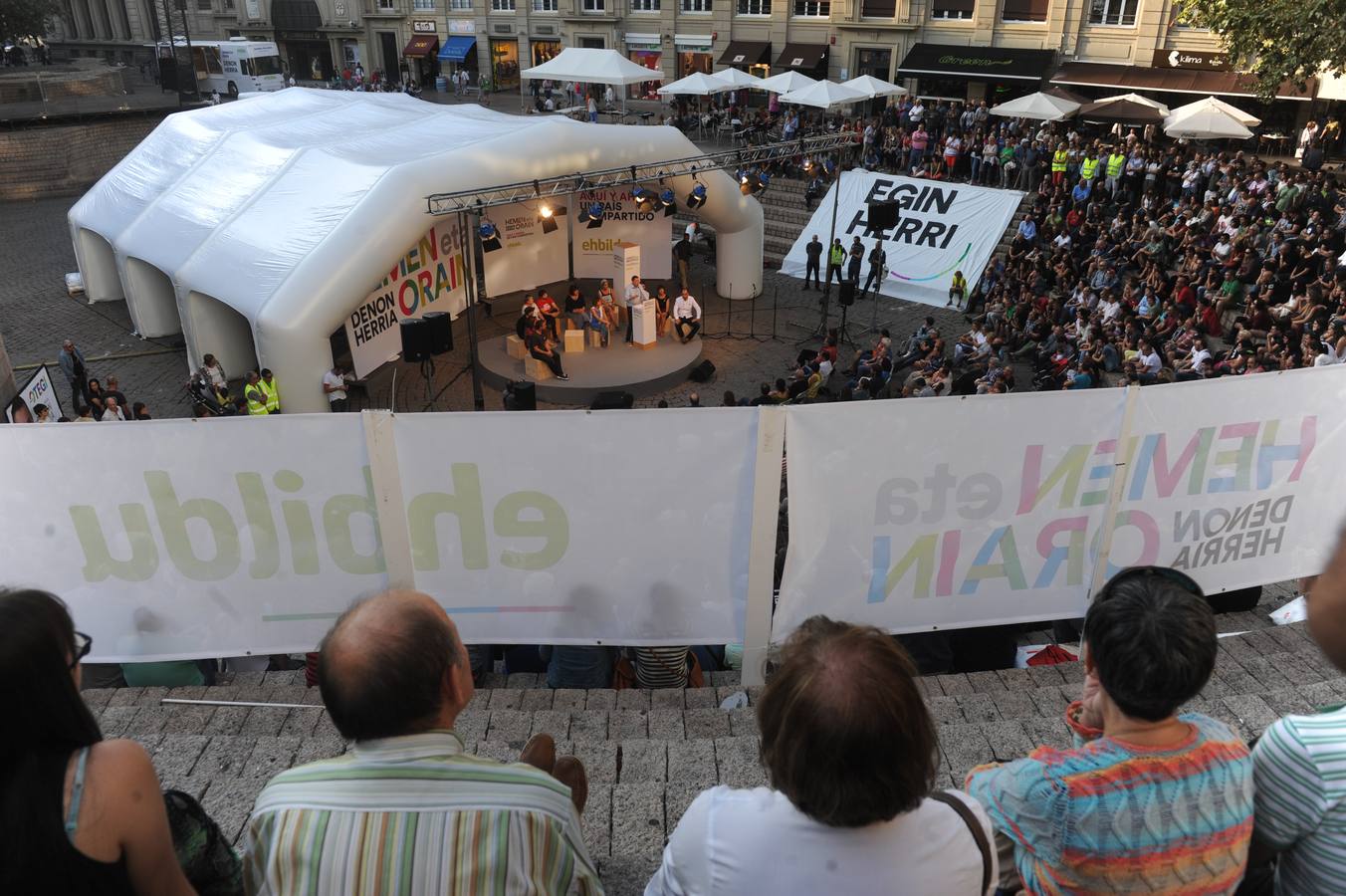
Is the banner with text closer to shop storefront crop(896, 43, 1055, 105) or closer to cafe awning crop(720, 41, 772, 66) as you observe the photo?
shop storefront crop(896, 43, 1055, 105)

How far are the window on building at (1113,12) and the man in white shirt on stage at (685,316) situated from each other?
820 inches

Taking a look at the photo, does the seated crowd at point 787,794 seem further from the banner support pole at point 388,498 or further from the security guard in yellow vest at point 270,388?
the security guard in yellow vest at point 270,388

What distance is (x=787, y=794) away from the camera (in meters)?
1.72

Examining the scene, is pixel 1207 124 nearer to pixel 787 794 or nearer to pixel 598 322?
pixel 598 322

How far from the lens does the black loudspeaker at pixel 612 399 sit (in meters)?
13.0

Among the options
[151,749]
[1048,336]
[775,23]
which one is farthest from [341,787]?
[775,23]

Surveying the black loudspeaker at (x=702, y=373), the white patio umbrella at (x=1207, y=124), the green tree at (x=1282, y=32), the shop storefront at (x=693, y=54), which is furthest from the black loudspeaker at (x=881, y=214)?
the shop storefront at (x=693, y=54)

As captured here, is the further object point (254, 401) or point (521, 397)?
point (521, 397)

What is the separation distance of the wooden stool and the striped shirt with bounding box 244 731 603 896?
43.0ft

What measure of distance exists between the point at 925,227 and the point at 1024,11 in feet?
51.7

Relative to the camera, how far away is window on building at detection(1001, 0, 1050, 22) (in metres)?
29.5

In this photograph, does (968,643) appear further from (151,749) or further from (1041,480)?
(151,749)

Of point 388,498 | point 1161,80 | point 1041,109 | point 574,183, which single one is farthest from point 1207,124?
point 388,498

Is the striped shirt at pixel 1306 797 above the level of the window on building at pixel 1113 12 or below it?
below
